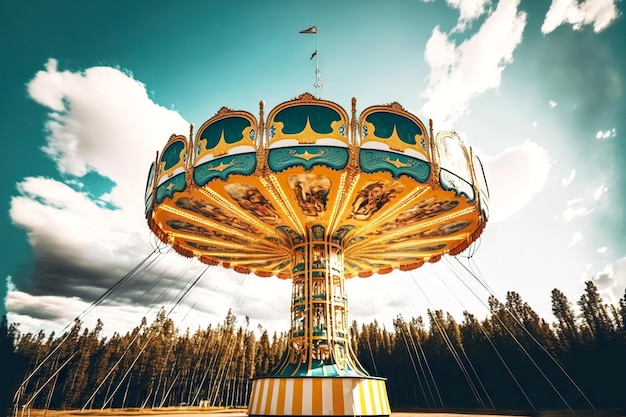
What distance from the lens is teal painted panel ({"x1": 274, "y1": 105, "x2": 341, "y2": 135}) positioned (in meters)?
8.55

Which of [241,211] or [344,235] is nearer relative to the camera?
[241,211]

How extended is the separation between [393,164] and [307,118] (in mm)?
2247

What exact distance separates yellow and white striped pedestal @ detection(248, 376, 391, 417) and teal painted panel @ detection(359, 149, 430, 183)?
5060 mm

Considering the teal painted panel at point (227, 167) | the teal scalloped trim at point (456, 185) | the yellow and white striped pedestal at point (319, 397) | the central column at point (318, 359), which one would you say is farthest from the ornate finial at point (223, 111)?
the yellow and white striped pedestal at point (319, 397)

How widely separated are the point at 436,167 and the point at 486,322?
28358 mm

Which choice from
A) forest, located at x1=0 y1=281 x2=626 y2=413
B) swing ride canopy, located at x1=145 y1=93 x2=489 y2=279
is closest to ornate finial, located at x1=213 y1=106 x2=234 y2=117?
swing ride canopy, located at x1=145 y1=93 x2=489 y2=279

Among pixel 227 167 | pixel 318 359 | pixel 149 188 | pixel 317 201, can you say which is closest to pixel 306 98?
pixel 227 167

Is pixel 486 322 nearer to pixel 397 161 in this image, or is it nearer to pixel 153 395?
pixel 397 161

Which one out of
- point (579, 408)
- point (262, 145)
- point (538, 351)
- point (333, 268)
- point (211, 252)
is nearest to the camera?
point (262, 145)

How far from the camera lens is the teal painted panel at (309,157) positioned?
8320 mm

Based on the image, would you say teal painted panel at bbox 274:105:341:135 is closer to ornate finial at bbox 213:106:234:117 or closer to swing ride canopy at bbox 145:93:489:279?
swing ride canopy at bbox 145:93:489:279

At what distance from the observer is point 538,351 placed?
2583 cm

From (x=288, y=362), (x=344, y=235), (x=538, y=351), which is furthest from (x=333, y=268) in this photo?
(x=538, y=351)

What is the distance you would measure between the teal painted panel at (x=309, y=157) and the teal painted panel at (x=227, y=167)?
0.52 meters
